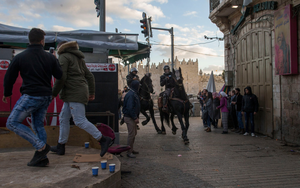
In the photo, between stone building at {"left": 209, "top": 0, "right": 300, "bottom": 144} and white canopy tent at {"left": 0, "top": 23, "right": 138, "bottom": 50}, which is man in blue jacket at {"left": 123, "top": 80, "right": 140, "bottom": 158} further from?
stone building at {"left": 209, "top": 0, "right": 300, "bottom": 144}

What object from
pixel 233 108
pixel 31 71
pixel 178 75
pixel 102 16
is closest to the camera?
pixel 31 71

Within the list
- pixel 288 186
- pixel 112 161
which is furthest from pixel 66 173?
pixel 288 186

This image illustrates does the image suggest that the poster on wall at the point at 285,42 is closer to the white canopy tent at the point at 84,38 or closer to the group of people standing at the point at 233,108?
the group of people standing at the point at 233,108

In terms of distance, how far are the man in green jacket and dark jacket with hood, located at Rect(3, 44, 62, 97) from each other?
0.38 metres

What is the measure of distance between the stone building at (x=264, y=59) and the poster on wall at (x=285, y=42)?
0.03m

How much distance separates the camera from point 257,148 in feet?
22.6

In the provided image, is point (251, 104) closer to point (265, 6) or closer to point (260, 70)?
point (260, 70)

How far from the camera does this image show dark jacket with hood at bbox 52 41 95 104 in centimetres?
395

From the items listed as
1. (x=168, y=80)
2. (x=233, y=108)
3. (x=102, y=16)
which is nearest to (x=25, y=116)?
(x=168, y=80)

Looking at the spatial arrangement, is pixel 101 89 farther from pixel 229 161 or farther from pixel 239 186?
pixel 239 186

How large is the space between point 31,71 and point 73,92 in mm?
745

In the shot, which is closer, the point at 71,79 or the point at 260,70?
the point at 71,79

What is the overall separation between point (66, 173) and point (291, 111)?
23.1 feet

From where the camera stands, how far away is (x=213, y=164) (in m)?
5.30
